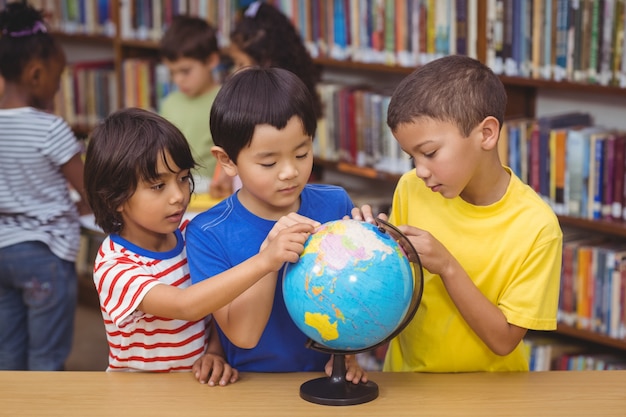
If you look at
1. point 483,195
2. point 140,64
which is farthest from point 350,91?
point 483,195

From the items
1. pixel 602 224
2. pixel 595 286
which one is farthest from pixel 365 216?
pixel 595 286

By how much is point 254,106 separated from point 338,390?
0.65 m

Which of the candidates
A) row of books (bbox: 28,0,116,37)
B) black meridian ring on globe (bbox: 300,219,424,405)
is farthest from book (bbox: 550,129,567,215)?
row of books (bbox: 28,0,116,37)

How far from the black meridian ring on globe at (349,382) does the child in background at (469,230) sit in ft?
0.25

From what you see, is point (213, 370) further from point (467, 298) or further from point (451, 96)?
point (451, 96)

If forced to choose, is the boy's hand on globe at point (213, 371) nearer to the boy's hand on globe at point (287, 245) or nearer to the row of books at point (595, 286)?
the boy's hand on globe at point (287, 245)

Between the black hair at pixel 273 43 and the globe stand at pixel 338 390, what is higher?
the black hair at pixel 273 43

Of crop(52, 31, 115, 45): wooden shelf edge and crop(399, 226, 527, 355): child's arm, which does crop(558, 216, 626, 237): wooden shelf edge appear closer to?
crop(399, 226, 527, 355): child's arm

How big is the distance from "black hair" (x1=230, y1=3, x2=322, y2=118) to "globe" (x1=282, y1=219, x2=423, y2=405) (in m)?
2.00

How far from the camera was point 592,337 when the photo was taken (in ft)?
12.5

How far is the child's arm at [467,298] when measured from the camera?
199cm

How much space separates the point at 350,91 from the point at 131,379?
107 inches

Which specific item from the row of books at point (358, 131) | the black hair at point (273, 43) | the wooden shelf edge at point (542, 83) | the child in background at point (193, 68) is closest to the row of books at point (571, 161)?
the wooden shelf edge at point (542, 83)

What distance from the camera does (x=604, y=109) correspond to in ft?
13.1
